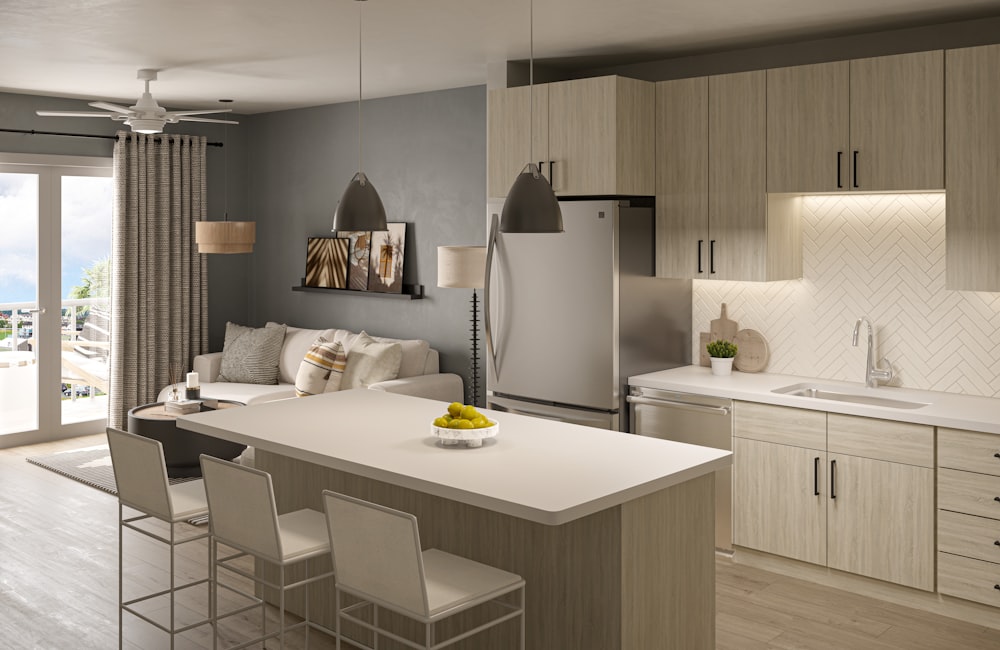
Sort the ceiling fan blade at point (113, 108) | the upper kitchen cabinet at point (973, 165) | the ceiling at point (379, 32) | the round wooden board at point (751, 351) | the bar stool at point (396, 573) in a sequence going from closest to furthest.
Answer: the bar stool at point (396, 573) < the upper kitchen cabinet at point (973, 165) < the ceiling at point (379, 32) < the round wooden board at point (751, 351) < the ceiling fan blade at point (113, 108)

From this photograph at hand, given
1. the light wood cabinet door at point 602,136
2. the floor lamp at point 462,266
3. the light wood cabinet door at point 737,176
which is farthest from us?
the floor lamp at point 462,266

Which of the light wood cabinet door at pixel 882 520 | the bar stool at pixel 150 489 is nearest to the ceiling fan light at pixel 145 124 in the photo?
the bar stool at pixel 150 489

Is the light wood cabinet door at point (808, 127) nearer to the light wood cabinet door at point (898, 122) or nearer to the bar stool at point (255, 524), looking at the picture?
the light wood cabinet door at point (898, 122)

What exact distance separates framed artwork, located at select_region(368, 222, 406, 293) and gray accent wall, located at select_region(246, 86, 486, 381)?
0.06 metres

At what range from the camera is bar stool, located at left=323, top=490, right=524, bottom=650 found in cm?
258

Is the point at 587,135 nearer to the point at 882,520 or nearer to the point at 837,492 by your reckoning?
the point at 837,492

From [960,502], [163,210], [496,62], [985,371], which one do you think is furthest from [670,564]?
[163,210]

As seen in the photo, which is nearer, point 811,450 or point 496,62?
point 811,450

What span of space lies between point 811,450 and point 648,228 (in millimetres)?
1434

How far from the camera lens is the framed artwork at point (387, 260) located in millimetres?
7070

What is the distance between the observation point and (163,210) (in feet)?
25.5

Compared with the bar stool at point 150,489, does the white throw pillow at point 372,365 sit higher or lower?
higher

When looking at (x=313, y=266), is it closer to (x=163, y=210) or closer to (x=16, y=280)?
(x=163, y=210)

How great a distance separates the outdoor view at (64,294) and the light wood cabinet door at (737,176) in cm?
517
